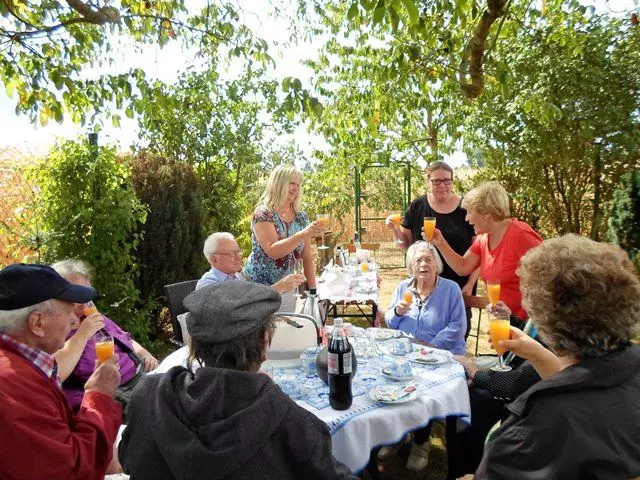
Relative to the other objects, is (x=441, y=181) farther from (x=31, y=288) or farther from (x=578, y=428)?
(x=31, y=288)

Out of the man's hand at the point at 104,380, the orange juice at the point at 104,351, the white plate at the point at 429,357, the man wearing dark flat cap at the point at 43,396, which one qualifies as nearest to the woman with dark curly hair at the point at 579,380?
the white plate at the point at 429,357

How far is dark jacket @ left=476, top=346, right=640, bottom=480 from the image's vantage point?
3.99 ft

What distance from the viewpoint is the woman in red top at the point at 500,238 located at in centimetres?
325

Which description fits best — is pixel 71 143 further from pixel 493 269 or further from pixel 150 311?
pixel 493 269

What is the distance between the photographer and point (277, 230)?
3.68m

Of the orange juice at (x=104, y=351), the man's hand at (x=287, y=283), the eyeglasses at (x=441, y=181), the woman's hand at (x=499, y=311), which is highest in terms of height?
the eyeglasses at (x=441, y=181)

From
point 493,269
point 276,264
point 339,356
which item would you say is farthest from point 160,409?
point 493,269

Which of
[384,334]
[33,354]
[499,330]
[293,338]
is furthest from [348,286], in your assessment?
[33,354]

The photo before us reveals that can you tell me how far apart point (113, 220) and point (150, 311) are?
1.49 m

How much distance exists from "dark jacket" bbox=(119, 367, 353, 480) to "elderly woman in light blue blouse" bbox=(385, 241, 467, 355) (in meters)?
1.93

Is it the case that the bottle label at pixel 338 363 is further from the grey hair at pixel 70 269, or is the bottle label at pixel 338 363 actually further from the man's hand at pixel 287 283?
the grey hair at pixel 70 269

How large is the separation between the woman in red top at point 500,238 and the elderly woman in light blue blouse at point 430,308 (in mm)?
346

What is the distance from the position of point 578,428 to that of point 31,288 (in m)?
1.91

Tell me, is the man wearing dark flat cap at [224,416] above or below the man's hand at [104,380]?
above
